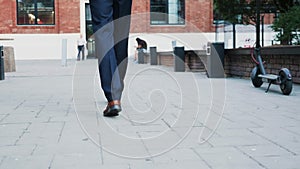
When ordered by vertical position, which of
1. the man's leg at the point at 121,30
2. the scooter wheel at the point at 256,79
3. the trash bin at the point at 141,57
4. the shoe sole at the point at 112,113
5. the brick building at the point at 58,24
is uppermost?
the brick building at the point at 58,24

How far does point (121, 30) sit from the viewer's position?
16.7 ft

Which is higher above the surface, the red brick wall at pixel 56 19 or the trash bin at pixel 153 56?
the red brick wall at pixel 56 19

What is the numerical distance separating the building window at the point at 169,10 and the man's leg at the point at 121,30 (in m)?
28.4

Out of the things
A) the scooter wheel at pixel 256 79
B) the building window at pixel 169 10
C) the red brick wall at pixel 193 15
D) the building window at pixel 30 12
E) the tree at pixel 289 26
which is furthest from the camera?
the building window at pixel 169 10

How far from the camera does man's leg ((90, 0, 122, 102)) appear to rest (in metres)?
4.70

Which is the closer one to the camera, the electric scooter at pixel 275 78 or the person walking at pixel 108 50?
the person walking at pixel 108 50

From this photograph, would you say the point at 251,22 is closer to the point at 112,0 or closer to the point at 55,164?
the point at 112,0

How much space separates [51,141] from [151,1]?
31.0 metres

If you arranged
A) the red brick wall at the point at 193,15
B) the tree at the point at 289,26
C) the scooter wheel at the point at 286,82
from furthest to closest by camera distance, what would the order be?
the red brick wall at the point at 193,15
the tree at the point at 289,26
the scooter wheel at the point at 286,82

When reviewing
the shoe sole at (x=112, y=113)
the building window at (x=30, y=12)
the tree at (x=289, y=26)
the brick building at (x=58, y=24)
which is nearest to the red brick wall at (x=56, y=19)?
the brick building at (x=58, y=24)

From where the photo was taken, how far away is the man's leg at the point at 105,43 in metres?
4.70

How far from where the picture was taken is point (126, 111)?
5.31m

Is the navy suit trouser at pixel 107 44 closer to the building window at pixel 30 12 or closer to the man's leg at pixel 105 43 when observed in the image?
the man's leg at pixel 105 43

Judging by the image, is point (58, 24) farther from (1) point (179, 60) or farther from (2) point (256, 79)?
(2) point (256, 79)
